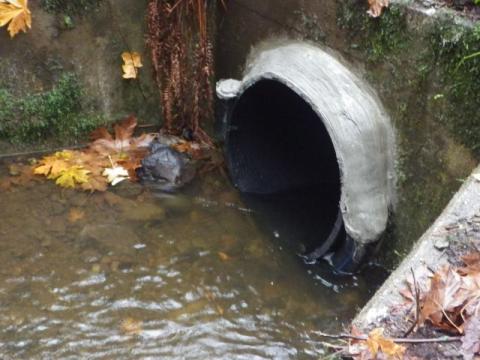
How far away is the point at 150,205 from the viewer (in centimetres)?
431

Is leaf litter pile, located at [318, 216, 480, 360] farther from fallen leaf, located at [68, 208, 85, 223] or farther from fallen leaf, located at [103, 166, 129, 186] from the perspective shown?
fallen leaf, located at [103, 166, 129, 186]

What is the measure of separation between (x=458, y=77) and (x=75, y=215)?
2.72m

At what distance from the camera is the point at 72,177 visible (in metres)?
4.39

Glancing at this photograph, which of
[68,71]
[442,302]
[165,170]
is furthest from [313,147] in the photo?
[442,302]

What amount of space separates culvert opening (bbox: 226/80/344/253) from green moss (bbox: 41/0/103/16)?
56.1 inches

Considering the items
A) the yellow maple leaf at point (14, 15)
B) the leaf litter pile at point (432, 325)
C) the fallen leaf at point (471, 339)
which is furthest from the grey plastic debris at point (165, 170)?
the fallen leaf at point (471, 339)

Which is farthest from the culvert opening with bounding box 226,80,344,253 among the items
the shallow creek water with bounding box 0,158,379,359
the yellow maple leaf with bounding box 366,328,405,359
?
the yellow maple leaf with bounding box 366,328,405,359

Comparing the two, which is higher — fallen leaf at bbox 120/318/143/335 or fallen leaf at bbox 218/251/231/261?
fallen leaf at bbox 218/251/231/261

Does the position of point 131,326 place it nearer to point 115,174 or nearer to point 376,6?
point 115,174

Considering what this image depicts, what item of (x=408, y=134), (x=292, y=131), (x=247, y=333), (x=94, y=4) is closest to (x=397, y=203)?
(x=408, y=134)

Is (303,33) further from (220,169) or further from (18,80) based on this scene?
(18,80)

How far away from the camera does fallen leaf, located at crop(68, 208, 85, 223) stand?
4094 mm

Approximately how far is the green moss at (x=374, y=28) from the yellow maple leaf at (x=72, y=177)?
224 cm

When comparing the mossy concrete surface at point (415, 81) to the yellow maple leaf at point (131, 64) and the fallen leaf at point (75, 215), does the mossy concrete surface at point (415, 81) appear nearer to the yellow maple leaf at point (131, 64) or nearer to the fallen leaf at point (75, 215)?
the yellow maple leaf at point (131, 64)
